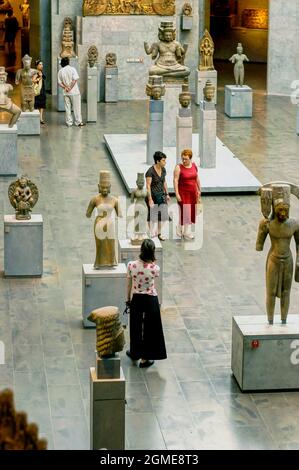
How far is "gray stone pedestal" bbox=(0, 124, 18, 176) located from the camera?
77.4ft

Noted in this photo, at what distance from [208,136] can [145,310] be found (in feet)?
33.4

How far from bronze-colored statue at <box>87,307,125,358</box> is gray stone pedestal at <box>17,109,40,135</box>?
54.1 feet

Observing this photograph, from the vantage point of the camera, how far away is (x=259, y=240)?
542 inches

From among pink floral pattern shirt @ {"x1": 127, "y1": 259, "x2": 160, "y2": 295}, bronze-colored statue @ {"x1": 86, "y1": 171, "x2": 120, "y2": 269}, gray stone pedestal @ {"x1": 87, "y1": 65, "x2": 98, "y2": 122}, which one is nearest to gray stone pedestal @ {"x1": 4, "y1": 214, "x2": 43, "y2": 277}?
bronze-colored statue @ {"x1": 86, "y1": 171, "x2": 120, "y2": 269}

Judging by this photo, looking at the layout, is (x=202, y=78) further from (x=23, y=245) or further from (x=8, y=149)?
(x=23, y=245)

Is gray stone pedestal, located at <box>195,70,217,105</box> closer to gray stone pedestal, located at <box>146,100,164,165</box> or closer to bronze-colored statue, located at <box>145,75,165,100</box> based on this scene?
bronze-colored statue, located at <box>145,75,165,100</box>

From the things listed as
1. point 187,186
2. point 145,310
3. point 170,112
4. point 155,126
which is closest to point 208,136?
point 155,126

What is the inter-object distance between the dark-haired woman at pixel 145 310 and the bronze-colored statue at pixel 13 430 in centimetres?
690

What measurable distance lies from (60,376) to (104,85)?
783 inches

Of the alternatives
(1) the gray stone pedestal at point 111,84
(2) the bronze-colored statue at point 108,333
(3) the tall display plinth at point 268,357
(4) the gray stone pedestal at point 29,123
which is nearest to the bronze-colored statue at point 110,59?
(1) the gray stone pedestal at point 111,84

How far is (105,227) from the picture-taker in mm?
15539

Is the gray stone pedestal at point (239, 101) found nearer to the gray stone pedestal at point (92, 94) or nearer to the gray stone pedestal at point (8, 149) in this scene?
the gray stone pedestal at point (92, 94)

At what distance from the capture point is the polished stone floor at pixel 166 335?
1270 centimetres

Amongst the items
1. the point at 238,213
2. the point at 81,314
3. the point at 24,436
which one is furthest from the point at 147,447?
the point at 238,213
